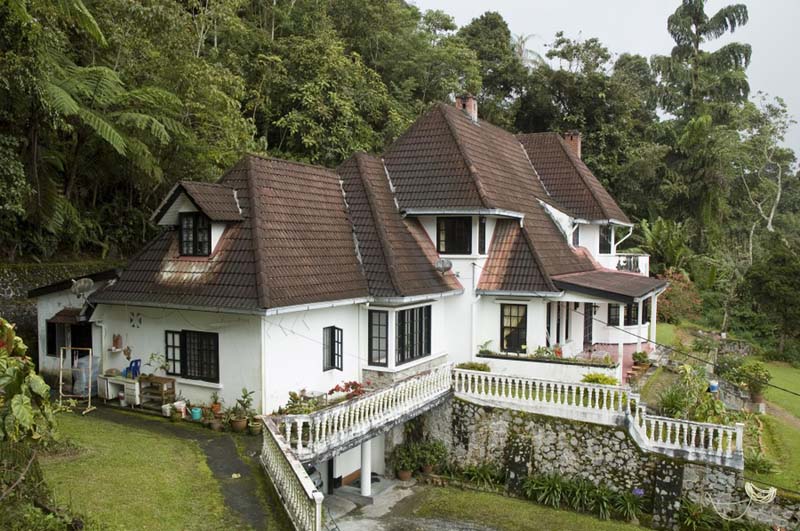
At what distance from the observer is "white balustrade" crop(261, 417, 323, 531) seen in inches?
345

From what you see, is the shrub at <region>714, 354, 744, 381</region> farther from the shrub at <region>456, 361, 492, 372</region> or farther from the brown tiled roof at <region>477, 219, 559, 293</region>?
the shrub at <region>456, 361, 492, 372</region>

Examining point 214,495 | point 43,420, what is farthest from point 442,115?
point 43,420

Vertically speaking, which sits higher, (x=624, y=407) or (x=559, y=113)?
(x=559, y=113)

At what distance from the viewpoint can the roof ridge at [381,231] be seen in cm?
1678

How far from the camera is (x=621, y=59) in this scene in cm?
5588

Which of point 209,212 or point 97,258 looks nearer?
point 209,212

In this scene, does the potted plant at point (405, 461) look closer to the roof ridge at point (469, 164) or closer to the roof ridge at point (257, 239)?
the roof ridge at point (257, 239)

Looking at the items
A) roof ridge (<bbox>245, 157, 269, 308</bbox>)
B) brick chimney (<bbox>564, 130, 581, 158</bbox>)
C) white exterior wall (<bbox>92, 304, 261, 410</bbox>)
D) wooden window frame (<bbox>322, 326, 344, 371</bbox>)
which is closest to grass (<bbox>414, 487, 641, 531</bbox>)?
wooden window frame (<bbox>322, 326, 344, 371</bbox>)

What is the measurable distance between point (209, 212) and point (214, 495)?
6983 mm

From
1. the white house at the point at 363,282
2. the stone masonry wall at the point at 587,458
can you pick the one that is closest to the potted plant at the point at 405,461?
the stone masonry wall at the point at 587,458

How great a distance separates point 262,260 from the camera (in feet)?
47.0

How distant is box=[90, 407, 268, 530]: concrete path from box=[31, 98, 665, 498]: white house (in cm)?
103

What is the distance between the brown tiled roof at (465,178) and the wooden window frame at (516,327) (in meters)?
1.43

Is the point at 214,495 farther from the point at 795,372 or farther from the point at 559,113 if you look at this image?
the point at 559,113
